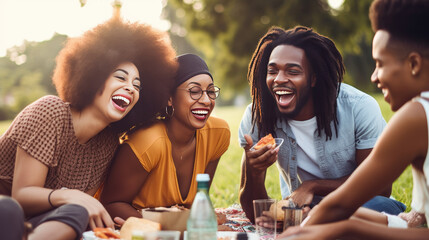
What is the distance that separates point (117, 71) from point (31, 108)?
2.61ft

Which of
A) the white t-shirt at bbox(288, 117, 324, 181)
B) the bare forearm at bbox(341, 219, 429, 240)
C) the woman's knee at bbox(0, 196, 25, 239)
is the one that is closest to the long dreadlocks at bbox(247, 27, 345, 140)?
the white t-shirt at bbox(288, 117, 324, 181)

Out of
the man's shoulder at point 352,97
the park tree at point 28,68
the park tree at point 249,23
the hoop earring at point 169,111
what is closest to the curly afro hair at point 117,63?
the hoop earring at point 169,111

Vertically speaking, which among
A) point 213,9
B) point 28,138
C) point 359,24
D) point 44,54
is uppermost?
point 44,54

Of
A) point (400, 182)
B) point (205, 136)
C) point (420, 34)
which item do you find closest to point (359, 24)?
point (400, 182)

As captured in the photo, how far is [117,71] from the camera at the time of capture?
13.4 ft

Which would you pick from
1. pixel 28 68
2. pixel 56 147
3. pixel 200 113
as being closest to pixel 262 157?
pixel 200 113

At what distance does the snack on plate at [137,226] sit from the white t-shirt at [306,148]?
1888mm

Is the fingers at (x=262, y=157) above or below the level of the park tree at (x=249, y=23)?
below

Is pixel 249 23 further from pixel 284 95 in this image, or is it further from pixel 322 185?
pixel 322 185

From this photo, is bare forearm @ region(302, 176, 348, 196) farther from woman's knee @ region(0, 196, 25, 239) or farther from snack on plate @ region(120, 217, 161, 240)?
woman's knee @ region(0, 196, 25, 239)

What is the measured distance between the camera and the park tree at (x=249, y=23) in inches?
675

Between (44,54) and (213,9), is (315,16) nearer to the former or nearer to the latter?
(213,9)

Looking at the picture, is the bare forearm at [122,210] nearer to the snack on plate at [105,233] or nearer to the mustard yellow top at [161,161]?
the mustard yellow top at [161,161]

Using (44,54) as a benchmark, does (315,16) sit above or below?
below
